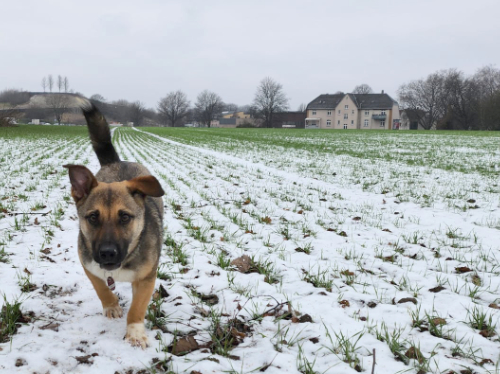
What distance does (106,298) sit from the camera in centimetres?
272

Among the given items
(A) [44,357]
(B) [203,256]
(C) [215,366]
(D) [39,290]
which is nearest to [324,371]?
(C) [215,366]

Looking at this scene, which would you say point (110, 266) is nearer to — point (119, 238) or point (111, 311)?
point (119, 238)

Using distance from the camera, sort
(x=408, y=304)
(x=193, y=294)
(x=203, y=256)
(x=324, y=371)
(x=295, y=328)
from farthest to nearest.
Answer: (x=203, y=256) → (x=193, y=294) → (x=408, y=304) → (x=295, y=328) → (x=324, y=371)

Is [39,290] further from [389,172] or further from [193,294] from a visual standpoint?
[389,172]

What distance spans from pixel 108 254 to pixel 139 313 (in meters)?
0.59

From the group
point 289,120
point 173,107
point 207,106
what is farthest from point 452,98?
point 173,107

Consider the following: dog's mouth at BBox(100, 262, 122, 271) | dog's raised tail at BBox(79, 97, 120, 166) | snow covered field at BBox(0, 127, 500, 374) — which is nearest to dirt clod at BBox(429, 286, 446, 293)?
snow covered field at BBox(0, 127, 500, 374)

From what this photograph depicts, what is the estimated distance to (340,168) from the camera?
36.8 feet

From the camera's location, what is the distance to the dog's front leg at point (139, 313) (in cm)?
240

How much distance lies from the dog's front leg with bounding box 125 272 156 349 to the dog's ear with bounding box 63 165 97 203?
33.1 inches

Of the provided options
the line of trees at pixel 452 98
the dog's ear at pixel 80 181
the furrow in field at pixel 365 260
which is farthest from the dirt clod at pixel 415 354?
the line of trees at pixel 452 98

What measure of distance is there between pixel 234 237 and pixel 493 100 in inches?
2909

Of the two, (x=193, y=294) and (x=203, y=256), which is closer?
(x=193, y=294)

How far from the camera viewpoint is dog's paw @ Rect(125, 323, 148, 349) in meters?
2.38
